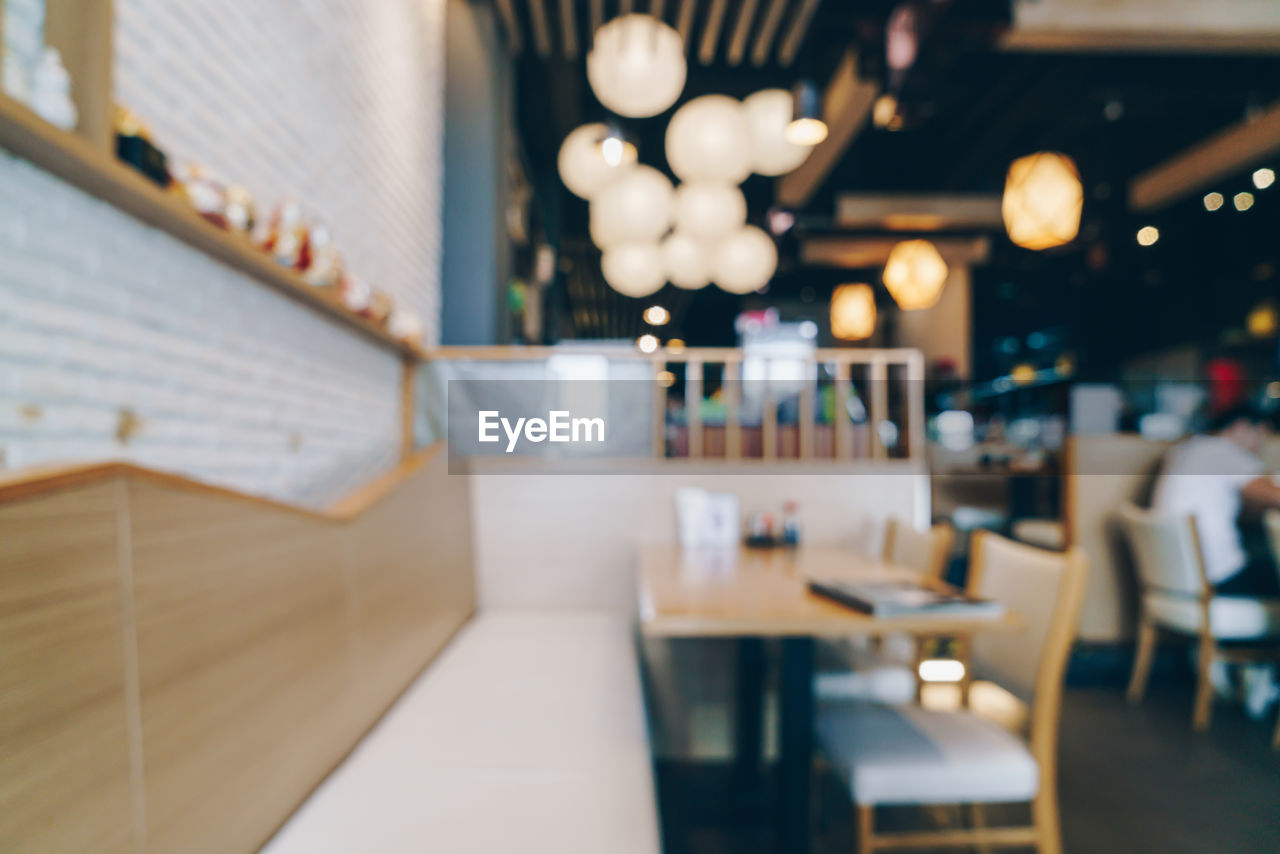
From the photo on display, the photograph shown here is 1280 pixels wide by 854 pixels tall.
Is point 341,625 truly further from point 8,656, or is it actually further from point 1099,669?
point 1099,669

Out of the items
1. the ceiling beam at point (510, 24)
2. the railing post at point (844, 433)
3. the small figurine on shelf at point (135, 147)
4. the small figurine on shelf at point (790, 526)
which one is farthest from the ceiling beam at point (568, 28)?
the small figurine on shelf at point (135, 147)

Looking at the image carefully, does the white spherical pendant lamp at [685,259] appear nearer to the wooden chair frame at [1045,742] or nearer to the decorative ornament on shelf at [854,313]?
the decorative ornament on shelf at [854,313]

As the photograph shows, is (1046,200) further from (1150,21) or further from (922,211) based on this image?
(922,211)

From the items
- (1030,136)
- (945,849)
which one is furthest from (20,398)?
(1030,136)

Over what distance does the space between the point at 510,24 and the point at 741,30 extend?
1472 millimetres

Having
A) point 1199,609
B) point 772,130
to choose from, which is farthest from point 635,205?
point 1199,609

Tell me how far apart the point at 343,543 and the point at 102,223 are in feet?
2.66

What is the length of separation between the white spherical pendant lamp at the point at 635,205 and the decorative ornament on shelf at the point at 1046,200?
6.87ft

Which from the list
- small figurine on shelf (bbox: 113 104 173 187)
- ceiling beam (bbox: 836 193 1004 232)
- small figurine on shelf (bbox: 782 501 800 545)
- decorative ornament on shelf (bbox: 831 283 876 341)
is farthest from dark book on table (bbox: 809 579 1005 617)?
ceiling beam (bbox: 836 193 1004 232)

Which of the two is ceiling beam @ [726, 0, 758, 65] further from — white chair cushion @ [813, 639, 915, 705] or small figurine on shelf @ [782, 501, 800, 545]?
white chair cushion @ [813, 639, 915, 705]

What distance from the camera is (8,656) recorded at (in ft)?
2.36

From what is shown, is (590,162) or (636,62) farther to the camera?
(590,162)

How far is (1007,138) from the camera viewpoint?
6.17 meters

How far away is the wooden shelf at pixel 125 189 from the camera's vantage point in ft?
3.43
